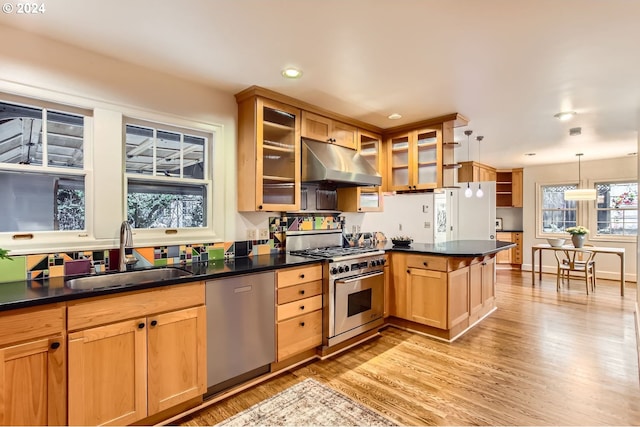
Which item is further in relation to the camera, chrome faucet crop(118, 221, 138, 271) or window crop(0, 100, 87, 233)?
chrome faucet crop(118, 221, 138, 271)

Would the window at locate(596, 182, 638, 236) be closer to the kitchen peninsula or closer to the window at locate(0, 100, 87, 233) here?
the kitchen peninsula

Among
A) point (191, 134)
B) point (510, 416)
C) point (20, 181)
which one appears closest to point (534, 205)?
point (510, 416)

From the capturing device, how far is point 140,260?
7.98 ft

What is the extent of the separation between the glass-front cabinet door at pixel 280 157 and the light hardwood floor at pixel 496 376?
1541 millimetres

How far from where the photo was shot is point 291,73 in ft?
8.24

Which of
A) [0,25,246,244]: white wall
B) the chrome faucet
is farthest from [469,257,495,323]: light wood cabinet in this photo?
the chrome faucet

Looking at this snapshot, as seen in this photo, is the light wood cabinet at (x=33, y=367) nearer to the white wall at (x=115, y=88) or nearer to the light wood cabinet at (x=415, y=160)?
the white wall at (x=115, y=88)

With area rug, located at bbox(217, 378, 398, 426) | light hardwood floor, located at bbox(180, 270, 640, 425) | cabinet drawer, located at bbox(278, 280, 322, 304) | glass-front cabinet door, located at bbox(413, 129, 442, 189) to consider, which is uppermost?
glass-front cabinet door, located at bbox(413, 129, 442, 189)

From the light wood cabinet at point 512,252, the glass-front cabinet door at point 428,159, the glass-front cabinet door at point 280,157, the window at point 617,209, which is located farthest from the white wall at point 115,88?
the window at point 617,209

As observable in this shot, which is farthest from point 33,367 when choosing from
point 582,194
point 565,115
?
point 582,194

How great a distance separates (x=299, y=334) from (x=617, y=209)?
7152 mm

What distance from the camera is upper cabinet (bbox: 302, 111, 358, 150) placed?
3.25m

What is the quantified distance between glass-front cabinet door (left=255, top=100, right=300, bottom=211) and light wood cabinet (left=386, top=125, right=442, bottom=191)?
153 cm

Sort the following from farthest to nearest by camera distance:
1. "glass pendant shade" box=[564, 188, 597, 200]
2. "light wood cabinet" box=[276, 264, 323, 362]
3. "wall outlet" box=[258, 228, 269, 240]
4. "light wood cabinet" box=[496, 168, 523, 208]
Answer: "light wood cabinet" box=[496, 168, 523, 208] < "glass pendant shade" box=[564, 188, 597, 200] < "wall outlet" box=[258, 228, 269, 240] < "light wood cabinet" box=[276, 264, 323, 362]
